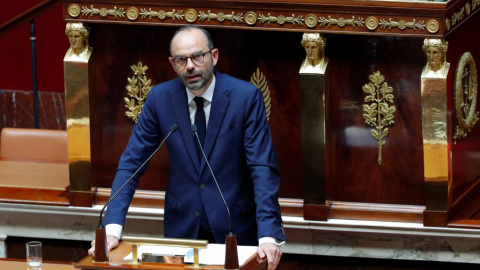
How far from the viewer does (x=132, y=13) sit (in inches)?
199

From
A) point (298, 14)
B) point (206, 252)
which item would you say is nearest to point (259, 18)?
point (298, 14)

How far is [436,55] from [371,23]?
28cm

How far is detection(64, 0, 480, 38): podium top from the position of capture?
4750mm

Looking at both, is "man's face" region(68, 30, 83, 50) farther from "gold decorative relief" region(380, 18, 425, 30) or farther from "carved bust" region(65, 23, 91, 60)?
"gold decorative relief" region(380, 18, 425, 30)

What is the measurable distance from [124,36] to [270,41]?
0.62 metres

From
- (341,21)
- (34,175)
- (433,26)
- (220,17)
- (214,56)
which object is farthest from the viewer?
(34,175)

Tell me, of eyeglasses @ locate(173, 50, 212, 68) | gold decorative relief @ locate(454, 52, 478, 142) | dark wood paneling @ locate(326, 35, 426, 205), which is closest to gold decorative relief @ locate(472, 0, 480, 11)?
gold decorative relief @ locate(454, 52, 478, 142)

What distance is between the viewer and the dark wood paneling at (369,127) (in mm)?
4898

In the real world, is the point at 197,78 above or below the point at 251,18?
below

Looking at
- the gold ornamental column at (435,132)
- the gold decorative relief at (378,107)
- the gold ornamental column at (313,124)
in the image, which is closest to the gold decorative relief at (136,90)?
the gold ornamental column at (313,124)

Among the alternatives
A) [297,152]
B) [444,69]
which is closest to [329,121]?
[297,152]

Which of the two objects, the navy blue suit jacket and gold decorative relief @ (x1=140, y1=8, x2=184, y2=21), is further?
gold decorative relief @ (x1=140, y1=8, x2=184, y2=21)

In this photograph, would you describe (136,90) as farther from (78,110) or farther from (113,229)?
(113,229)

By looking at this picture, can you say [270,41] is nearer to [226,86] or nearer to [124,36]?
[124,36]
